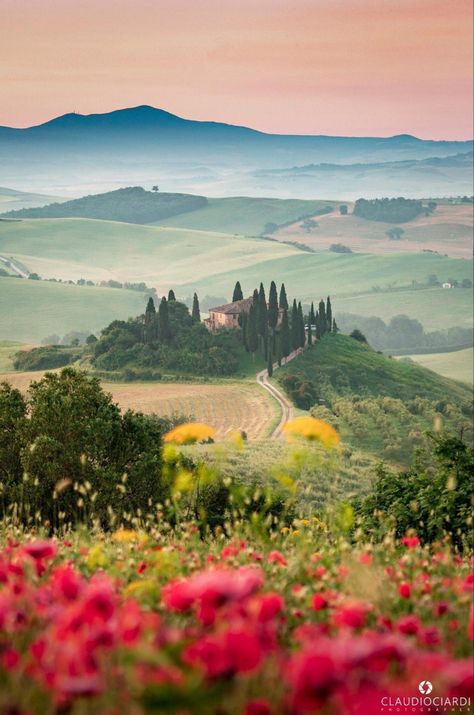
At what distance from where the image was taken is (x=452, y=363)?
144 m

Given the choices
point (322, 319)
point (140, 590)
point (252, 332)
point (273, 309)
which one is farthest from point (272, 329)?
point (140, 590)

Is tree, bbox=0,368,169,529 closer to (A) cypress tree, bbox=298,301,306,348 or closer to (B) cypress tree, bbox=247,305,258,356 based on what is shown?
(A) cypress tree, bbox=298,301,306,348

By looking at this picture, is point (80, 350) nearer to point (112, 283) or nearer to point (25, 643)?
point (112, 283)

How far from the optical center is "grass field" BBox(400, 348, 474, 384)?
13350cm

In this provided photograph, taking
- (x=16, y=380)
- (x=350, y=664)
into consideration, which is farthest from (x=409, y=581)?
(x=16, y=380)

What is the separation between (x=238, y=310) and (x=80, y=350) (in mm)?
17218

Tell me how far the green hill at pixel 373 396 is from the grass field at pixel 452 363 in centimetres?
2352

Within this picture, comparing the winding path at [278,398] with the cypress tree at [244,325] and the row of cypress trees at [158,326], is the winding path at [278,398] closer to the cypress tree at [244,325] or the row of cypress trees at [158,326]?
the cypress tree at [244,325]

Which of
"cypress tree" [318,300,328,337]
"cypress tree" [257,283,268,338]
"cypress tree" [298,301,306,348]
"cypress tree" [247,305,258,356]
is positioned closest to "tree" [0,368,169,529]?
"cypress tree" [298,301,306,348]

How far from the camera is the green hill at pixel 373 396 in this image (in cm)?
7581

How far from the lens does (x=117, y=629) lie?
359 cm

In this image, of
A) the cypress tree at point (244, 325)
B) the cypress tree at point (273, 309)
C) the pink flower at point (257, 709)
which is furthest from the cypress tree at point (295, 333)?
the pink flower at point (257, 709)

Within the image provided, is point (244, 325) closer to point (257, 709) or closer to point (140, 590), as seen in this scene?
point (140, 590)

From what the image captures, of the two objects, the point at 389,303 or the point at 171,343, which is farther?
the point at 389,303
